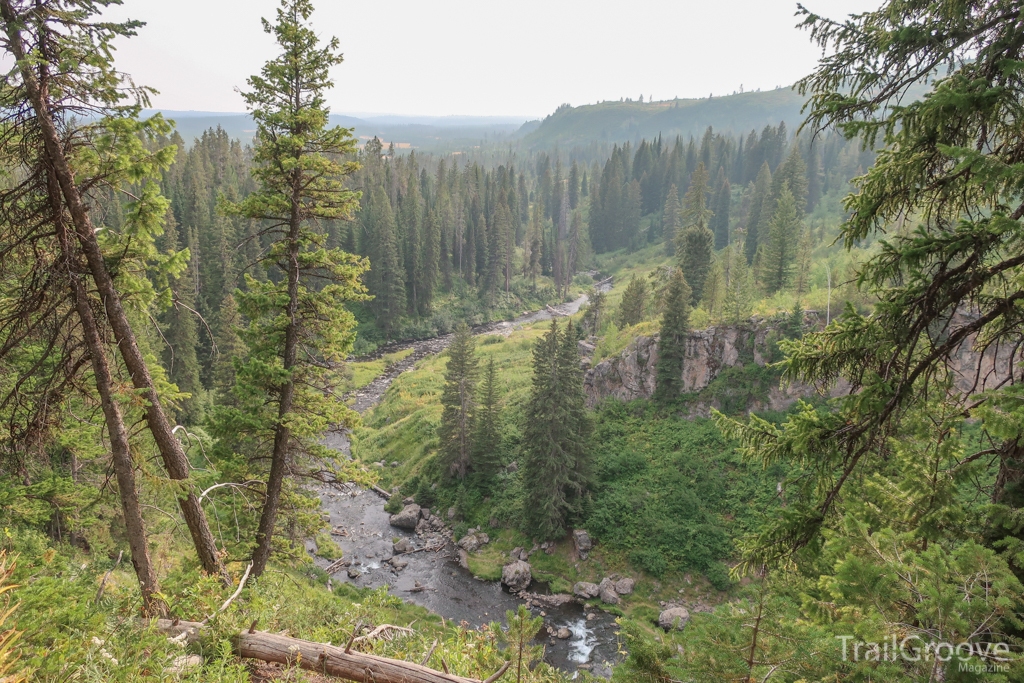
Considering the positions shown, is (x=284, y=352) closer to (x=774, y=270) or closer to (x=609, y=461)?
(x=609, y=461)

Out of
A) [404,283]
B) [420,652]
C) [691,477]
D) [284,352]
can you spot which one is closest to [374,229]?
[404,283]

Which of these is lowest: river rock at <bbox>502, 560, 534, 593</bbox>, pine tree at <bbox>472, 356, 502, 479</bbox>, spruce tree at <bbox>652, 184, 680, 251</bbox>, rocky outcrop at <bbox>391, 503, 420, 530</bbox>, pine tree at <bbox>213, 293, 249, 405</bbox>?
rocky outcrop at <bbox>391, 503, 420, 530</bbox>

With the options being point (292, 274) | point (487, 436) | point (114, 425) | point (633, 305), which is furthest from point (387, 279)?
point (114, 425)

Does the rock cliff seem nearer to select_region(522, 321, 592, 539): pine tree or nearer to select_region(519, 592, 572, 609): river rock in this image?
→ select_region(522, 321, 592, 539): pine tree

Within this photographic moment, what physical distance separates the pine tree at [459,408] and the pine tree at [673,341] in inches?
461

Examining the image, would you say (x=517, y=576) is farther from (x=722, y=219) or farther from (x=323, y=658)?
(x=722, y=219)

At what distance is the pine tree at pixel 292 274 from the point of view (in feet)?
36.4

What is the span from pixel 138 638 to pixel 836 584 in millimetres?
7197

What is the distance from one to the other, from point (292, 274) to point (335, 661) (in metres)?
7.73

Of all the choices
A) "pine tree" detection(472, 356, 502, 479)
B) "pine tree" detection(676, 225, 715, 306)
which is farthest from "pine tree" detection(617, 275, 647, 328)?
"pine tree" detection(472, 356, 502, 479)

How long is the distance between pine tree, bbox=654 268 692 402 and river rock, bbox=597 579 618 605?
12693 millimetres

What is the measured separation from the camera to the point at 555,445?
26.8 metres

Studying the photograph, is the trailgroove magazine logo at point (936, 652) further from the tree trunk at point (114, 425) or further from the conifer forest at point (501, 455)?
the tree trunk at point (114, 425)

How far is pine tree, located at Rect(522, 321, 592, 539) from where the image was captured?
87.7ft
